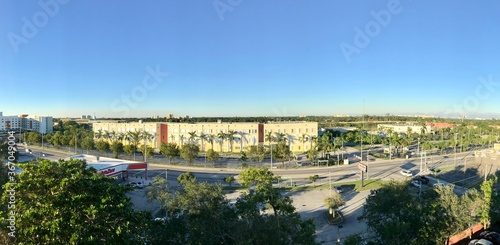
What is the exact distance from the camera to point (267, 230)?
35.8 ft

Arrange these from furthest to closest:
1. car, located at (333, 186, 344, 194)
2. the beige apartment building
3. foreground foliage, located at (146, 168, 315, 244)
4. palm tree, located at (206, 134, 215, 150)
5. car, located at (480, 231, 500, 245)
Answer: palm tree, located at (206, 134, 215, 150), the beige apartment building, car, located at (333, 186, 344, 194), car, located at (480, 231, 500, 245), foreground foliage, located at (146, 168, 315, 244)

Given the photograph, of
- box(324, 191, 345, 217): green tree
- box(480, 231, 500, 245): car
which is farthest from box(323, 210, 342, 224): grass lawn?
box(480, 231, 500, 245): car

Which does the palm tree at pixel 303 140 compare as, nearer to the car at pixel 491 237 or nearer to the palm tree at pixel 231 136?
the palm tree at pixel 231 136

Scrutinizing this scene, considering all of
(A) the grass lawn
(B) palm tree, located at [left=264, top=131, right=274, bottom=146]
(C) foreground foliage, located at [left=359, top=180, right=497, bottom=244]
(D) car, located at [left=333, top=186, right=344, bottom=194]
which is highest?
(B) palm tree, located at [left=264, top=131, right=274, bottom=146]

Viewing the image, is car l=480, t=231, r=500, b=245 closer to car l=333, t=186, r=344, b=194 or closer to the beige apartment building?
car l=333, t=186, r=344, b=194

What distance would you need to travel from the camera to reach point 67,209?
736cm

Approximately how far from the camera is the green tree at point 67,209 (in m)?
6.86

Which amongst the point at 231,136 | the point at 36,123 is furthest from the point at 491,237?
the point at 36,123

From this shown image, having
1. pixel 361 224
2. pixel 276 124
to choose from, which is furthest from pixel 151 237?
pixel 276 124

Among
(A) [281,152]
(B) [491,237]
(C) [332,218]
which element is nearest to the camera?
(B) [491,237]

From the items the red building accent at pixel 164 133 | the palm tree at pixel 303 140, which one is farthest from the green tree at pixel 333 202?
the red building accent at pixel 164 133

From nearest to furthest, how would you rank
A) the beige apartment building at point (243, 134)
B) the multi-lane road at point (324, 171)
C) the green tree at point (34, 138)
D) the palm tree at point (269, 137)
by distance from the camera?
the multi-lane road at point (324, 171) < the palm tree at point (269, 137) < the beige apartment building at point (243, 134) < the green tree at point (34, 138)

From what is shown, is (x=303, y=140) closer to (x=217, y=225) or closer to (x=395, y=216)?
(x=395, y=216)

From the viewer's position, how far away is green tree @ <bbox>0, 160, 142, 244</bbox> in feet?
22.5
